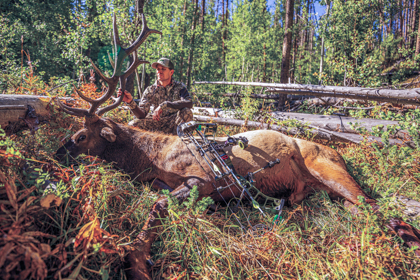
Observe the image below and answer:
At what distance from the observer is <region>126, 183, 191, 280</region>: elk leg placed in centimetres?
221

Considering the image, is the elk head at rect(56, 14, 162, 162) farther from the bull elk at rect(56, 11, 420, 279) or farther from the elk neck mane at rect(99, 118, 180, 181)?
the elk neck mane at rect(99, 118, 180, 181)

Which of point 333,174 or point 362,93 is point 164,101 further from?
point 362,93

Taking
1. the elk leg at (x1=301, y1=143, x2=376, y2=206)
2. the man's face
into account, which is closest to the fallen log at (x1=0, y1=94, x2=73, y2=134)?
the man's face

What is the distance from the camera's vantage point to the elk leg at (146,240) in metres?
2.21

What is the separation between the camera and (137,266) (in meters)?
2.25

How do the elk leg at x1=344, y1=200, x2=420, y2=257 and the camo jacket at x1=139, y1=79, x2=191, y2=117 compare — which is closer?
the elk leg at x1=344, y1=200, x2=420, y2=257

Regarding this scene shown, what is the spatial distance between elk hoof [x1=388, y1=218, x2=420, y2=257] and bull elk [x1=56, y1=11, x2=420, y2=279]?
58cm

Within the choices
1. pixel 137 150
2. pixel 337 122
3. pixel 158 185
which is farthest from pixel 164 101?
pixel 337 122

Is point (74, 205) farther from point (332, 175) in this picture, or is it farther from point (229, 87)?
point (229, 87)

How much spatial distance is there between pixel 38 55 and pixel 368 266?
17.1 m

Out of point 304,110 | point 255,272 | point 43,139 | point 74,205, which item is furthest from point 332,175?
point 304,110

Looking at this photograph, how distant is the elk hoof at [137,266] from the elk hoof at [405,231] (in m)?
2.78

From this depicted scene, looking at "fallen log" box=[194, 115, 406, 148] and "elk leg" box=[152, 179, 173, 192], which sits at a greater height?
A: "fallen log" box=[194, 115, 406, 148]

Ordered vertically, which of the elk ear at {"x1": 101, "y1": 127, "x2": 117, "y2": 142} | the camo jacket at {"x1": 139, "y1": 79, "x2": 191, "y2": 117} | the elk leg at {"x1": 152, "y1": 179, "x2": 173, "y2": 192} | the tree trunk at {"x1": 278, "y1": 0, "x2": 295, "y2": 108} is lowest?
the elk leg at {"x1": 152, "y1": 179, "x2": 173, "y2": 192}
